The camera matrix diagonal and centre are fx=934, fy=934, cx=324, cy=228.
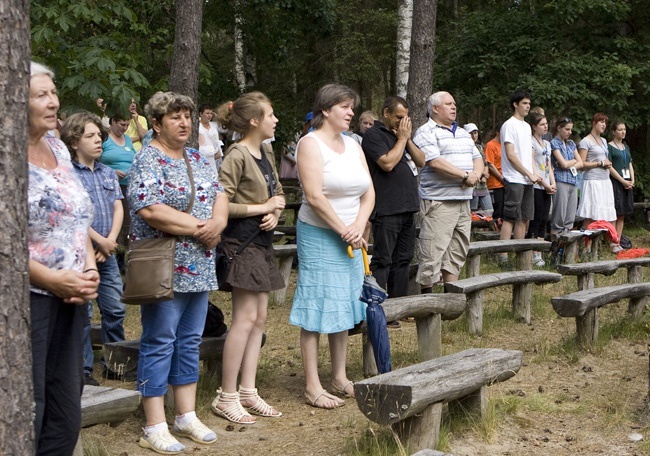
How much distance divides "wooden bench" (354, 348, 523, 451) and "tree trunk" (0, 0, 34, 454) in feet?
6.77

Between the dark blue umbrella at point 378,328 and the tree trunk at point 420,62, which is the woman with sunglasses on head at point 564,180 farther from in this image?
the dark blue umbrella at point 378,328

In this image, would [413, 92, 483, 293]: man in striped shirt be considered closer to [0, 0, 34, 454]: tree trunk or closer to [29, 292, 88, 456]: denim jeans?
[29, 292, 88, 456]: denim jeans

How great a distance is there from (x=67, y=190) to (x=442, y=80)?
16.0m

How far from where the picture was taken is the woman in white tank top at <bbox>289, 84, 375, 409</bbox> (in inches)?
228

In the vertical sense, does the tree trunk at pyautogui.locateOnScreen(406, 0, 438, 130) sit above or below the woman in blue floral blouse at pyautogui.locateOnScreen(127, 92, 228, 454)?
above

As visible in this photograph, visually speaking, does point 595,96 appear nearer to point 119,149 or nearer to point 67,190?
point 119,149

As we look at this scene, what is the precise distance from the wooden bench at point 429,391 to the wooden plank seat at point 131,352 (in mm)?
1401

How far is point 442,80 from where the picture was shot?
1906cm

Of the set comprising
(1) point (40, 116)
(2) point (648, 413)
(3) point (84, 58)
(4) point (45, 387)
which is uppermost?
(3) point (84, 58)

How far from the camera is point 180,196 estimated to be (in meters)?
4.96

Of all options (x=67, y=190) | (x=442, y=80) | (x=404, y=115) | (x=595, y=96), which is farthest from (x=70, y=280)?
(x=442, y=80)

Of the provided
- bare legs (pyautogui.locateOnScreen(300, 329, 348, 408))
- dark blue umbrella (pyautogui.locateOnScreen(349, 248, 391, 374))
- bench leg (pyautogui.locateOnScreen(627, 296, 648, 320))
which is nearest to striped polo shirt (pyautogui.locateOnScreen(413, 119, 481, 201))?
bench leg (pyautogui.locateOnScreen(627, 296, 648, 320))

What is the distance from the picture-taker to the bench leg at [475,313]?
7.91 m

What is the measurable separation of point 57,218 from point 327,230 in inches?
97.6
